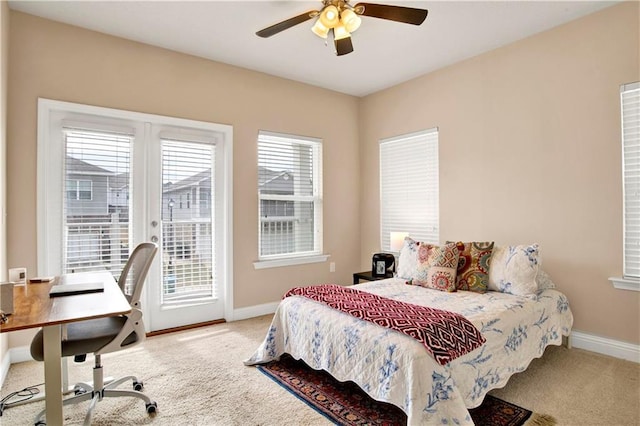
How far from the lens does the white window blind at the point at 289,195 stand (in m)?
4.16

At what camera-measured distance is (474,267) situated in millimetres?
2979

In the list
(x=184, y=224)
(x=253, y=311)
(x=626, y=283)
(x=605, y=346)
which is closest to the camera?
(x=626, y=283)

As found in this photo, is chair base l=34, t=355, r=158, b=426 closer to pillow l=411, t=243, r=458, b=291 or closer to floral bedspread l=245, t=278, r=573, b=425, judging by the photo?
floral bedspread l=245, t=278, r=573, b=425

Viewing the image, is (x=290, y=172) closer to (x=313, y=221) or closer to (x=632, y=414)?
(x=313, y=221)

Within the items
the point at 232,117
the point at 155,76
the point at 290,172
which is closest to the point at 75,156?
the point at 155,76

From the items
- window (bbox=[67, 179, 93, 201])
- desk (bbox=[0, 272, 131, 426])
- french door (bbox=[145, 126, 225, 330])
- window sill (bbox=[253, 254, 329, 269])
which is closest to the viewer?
desk (bbox=[0, 272, 131, 426])

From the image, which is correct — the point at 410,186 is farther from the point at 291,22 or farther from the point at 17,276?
the point at 17,276

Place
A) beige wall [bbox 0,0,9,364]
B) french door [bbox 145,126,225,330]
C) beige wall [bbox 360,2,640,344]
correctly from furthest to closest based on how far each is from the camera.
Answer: french door [bbox 145,126,225,330]
beige wall [bbox 360,2,640,344]
beige wall [bbox 0,0,9,364]

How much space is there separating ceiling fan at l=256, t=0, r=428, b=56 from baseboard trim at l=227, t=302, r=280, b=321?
2.74 meters

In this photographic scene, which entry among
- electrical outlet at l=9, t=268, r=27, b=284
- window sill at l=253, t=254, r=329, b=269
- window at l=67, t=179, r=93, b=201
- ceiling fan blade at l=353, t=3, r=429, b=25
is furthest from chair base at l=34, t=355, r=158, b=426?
ceiling fan blade at l=353, t=3, r=429, b=25

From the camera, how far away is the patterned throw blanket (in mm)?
1872

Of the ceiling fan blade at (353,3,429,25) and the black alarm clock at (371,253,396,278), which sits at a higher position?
the ceiling fan blade at (353,3,429,25)

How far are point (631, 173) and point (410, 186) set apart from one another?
2.05 metres

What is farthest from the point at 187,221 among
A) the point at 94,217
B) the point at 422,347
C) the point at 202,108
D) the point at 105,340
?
the point at 422,347
